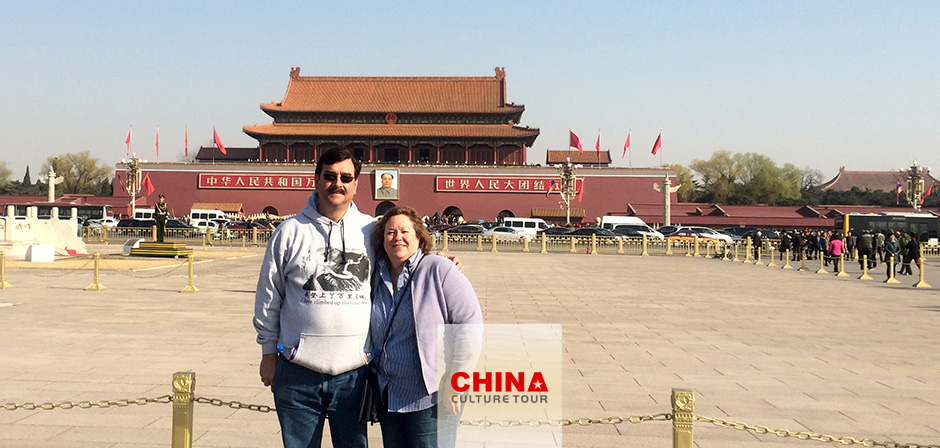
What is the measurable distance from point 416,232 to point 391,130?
149ft

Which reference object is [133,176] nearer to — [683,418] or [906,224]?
[906,224]

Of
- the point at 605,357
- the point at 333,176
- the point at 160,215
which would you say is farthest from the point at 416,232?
the point at 160,215

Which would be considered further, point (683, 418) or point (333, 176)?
point (683, 418)

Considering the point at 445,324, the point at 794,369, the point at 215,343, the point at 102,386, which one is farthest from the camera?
the point at 215,343

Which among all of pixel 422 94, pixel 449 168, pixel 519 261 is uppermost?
pixel 422 94

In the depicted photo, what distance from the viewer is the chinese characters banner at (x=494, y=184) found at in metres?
46.5

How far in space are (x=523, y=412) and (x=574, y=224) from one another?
42.9m

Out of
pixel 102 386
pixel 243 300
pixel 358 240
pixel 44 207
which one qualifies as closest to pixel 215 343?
pixel 102 386

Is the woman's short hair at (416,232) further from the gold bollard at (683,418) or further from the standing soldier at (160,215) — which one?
the standing soldier at (160,215)

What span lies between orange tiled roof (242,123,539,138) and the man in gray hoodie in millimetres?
43958

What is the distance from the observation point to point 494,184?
153ft

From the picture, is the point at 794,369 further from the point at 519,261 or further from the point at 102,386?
the point at 519,261

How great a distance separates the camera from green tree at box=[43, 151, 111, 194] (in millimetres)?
67812

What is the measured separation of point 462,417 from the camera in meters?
2.93
